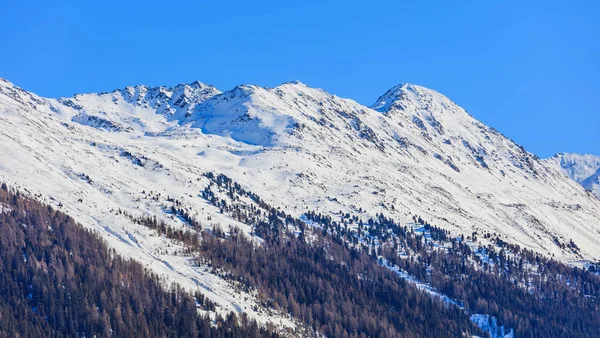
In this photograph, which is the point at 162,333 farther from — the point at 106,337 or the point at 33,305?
the point at 33,305

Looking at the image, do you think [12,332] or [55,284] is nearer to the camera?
[12,332]

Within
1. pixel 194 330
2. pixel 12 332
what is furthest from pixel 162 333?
pixel 12 332

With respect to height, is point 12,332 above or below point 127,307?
below

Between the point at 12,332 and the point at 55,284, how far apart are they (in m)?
23.5

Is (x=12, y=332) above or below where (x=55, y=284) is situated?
below

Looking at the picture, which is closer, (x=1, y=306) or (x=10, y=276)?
(x=1, y=306)

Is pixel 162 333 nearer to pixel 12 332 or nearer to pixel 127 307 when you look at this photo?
pixel 127 307

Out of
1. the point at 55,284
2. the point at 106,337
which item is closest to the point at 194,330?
the point at 106,337

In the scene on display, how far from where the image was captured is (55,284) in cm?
19988

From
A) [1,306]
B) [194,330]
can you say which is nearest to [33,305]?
[1,306]

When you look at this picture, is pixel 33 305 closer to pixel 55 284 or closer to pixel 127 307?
pixel 55 284

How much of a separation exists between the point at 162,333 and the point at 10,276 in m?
41.1

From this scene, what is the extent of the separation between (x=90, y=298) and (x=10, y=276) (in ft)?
68.4

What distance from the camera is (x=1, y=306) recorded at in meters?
186
